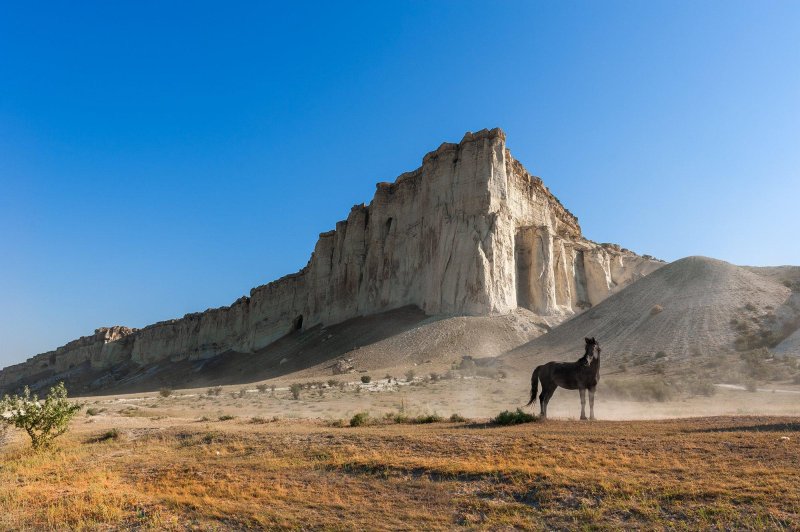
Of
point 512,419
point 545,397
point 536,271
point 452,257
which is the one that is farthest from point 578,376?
point 536,271

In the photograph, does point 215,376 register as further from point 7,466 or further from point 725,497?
point 725,497

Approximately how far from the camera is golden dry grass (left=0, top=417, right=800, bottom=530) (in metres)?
5.86

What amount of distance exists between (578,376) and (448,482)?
20.8ft

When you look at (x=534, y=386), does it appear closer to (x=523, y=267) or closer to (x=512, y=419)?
(x=512, y=419)

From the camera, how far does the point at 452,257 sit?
52.8 meters

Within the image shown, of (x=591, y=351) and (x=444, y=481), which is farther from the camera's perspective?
(x=591, y=351)

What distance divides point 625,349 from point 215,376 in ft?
176

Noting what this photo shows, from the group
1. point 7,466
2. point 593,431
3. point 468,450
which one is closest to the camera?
point 468,450

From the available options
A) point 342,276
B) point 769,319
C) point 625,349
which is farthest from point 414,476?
point 342,276

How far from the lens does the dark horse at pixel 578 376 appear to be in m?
12.4

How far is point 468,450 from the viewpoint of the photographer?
909 centimetres

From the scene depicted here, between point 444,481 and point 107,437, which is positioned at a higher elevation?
point 444,481

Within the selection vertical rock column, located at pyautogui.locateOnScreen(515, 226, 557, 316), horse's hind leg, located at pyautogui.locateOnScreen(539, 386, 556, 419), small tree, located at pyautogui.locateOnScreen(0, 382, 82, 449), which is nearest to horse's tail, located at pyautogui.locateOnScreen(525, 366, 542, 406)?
horse's hind leg, located at pyautogui.locateOnScreen(539, 386, 556, 419)

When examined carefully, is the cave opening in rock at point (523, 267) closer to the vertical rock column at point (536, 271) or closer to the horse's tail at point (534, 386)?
the vertical rock column at point (536, 271)
